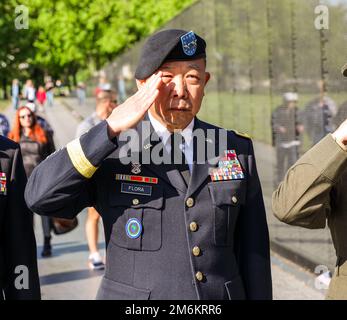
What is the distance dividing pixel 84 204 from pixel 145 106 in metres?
0.50

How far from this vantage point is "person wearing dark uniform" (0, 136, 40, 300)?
3.87m

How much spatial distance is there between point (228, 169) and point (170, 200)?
11.3 inches

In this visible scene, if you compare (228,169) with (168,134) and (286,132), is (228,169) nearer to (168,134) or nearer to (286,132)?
(168,134)

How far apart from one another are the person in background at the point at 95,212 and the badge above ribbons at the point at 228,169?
18.1 ft

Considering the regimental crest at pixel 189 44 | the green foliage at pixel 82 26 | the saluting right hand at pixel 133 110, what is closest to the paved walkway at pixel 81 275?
the regimental crest at pixel 189 44

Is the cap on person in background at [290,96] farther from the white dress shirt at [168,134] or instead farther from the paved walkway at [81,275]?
the white dress shirt at [168,134]

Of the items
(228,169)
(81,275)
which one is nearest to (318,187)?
(228,169)

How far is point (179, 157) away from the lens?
141 inches

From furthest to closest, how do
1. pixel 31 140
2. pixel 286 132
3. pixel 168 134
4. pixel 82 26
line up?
pixel 82 26
pixel 31 140
pixel 286 132
pixel 168 134

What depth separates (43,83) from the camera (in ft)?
268

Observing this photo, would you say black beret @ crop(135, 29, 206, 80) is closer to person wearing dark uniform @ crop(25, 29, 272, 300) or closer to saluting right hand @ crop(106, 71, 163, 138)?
person wearing dark uniform @ crop(25, 29, 272, 300)

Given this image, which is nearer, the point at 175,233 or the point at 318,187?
the point at 318,187
